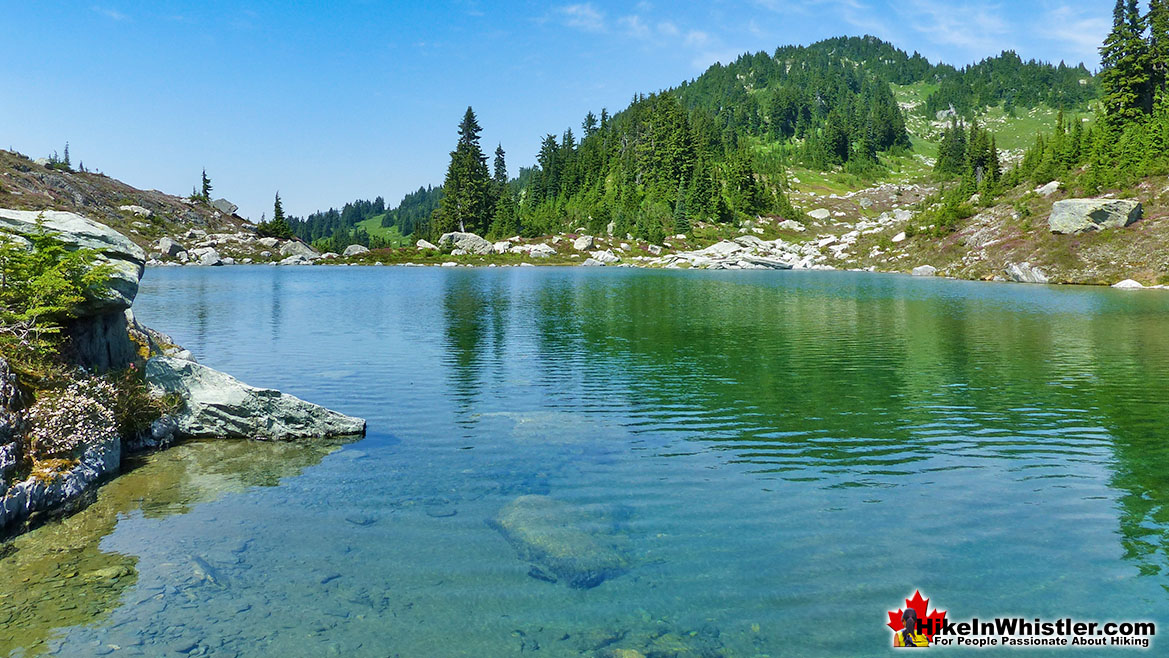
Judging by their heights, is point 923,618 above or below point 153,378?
below

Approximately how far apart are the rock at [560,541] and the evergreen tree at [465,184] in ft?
573

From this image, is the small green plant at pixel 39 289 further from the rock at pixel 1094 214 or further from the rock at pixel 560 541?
the rock at pixel 1094 214

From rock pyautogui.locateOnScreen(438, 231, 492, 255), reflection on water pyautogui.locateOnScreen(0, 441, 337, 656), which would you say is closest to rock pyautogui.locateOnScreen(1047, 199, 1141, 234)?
reflection on water pyautogui.locateOnScreen(0, 441, 337, 656)

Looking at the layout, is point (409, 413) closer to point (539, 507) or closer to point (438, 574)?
point (539, 507)

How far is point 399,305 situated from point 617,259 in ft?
326

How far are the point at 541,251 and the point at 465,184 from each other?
124ft

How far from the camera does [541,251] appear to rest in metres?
162

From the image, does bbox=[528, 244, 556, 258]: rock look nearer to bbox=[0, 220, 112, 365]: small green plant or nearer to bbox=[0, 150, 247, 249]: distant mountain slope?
bbox=[0, 150, 247, 249]: distant mountain slope

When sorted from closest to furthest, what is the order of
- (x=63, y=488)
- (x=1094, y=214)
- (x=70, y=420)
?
1. (x=63, y=488)
2. (x=70, y=420)
3. (x=1094, y=214)

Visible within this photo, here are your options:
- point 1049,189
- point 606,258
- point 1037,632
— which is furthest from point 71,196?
point 1049,189

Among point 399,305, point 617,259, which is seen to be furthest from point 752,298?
point 617,259

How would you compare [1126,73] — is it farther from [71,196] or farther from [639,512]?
[71,196]

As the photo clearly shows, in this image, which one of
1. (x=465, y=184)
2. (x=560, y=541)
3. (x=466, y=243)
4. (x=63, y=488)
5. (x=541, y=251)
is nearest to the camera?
(x=560, y=541)

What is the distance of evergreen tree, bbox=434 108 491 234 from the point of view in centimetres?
18175
